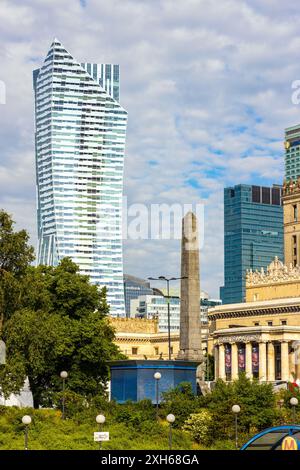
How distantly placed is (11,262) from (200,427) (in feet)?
52.9

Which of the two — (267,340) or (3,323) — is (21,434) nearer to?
(3,323)

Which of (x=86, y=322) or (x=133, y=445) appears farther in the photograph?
(x=86, y=322)

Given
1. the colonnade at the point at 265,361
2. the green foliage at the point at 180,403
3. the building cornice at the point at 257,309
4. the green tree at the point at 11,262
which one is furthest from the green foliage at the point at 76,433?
the building cornice at the point at 257,309

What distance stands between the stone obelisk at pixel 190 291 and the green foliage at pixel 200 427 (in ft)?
76.2

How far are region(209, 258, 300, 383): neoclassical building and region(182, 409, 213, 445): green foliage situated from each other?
62.8 metres

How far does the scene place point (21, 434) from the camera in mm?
44938

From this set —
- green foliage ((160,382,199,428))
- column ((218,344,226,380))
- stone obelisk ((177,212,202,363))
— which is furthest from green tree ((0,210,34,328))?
column ((218,344,226,380))

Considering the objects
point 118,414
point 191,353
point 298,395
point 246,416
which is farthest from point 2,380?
point 191,353

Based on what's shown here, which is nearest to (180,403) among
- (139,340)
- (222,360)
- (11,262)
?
(11,262)

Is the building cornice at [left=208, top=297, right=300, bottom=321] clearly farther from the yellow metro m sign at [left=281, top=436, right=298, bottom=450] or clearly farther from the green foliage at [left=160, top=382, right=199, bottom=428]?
the yellow metro m sign at [left=281, top=436, right=298, bottom=450]

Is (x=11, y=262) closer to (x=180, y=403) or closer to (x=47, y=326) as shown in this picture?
(x=47, y=326)

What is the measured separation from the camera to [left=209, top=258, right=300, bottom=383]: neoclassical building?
411ft

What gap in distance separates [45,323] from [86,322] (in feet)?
61.9

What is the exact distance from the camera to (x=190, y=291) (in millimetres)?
74688
